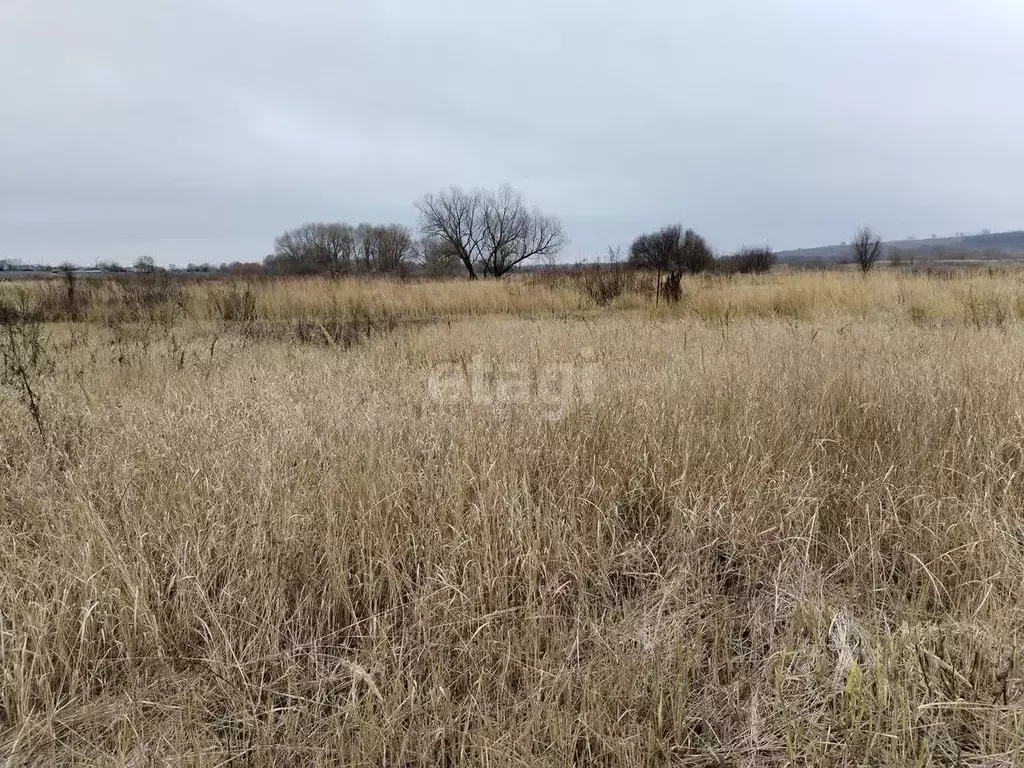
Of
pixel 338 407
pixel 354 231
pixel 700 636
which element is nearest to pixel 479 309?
pixel 338 407

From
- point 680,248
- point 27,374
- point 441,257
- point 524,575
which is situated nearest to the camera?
point 524,575

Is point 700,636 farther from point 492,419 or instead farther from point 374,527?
point 492,419

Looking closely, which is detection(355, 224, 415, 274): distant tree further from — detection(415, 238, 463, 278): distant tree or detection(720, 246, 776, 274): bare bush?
detection(720, 246, 776, 274): bare bush

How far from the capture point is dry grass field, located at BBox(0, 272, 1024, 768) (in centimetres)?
121

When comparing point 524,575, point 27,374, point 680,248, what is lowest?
point 524,575

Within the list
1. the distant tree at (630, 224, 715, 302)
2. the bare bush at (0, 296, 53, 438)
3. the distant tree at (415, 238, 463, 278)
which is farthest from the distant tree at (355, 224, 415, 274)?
the bare bush at (0, 296, 53, 438)

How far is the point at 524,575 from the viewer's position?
5.42 ft

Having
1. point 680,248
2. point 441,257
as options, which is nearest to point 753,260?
point 680,248

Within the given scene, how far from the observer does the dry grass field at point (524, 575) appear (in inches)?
47.6

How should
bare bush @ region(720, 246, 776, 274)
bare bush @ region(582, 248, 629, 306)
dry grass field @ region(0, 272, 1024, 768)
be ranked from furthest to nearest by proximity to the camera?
bare bush @ region(720, 246, 776, 274), bare bush @ region(582, 248, 629, 306), dry grass field @ region(0, 272, 1024, 768)

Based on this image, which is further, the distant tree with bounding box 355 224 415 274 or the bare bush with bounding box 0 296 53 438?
the distant tree with bounding box 355 224 415 274

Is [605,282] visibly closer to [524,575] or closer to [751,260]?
[524,575]

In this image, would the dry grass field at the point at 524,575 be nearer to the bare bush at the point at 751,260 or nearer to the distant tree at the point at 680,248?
the distant tree at the point at 680,248

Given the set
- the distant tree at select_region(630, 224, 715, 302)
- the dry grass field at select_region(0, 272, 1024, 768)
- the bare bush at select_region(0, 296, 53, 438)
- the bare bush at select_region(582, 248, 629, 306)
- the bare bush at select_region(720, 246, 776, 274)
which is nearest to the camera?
the dry grass field at select_region(0, 272, 1024, 768)
